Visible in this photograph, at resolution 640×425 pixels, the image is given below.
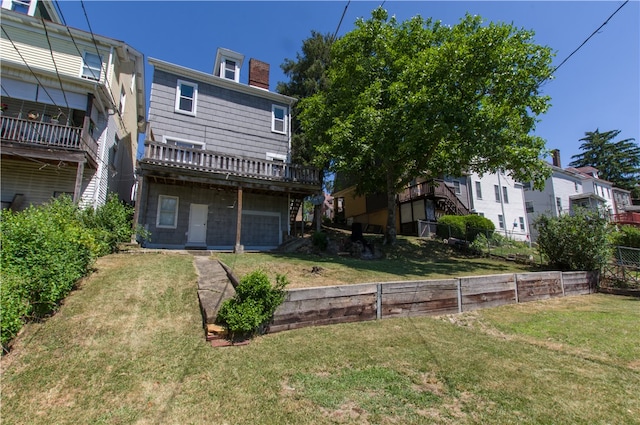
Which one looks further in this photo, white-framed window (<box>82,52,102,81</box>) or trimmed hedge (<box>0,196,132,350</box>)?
white-framed window (<box>82,52,102,81</box>)

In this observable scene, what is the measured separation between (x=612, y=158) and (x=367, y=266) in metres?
64.3

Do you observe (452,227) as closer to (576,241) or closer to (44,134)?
(576,241)

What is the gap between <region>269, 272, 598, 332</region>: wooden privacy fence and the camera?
5351 mm

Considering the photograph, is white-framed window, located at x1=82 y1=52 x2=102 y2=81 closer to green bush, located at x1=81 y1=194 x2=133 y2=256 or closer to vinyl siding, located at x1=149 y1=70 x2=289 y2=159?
vinyl siding, located at x1=149 y1=70 x2=289 y2=159

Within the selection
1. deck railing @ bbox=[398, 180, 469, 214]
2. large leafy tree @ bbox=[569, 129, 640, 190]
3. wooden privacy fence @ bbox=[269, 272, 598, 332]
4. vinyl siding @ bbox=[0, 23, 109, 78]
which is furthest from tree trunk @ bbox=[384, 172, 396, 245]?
large leafy tree @ bbox=[569, 129, 640, 190]

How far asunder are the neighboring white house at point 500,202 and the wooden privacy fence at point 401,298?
62.8 ft

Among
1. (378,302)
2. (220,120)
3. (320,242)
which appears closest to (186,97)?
(220,120)

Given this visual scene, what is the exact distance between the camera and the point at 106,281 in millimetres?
6594

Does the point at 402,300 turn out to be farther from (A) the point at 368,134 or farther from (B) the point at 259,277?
(A) the point at 368,134

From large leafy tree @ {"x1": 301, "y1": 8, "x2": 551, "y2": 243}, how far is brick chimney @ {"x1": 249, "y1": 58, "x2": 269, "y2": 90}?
412cm

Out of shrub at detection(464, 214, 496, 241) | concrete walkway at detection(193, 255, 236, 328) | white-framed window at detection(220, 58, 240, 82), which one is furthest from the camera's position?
shrub at detection(464, 214, 496, 241)

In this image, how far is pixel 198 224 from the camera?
14180 mm

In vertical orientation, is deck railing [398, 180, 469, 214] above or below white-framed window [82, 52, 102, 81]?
below

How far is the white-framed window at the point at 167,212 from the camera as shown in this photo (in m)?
13.5
